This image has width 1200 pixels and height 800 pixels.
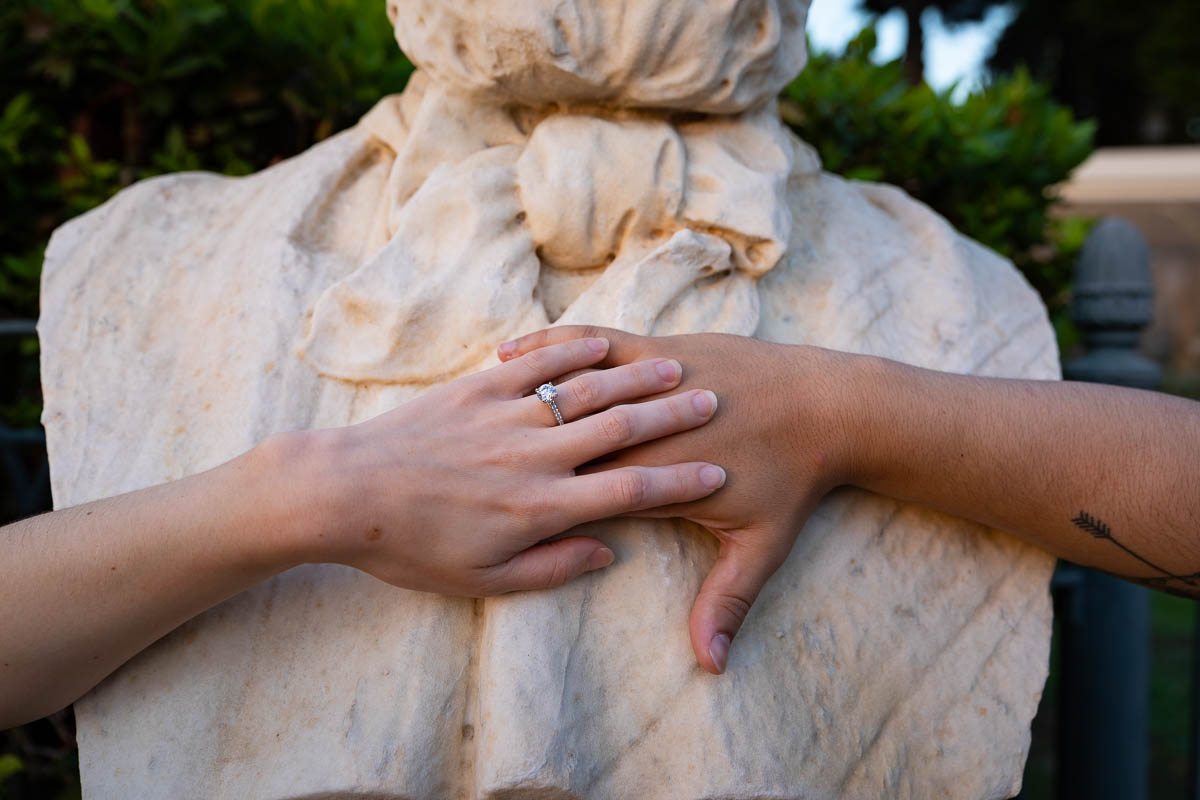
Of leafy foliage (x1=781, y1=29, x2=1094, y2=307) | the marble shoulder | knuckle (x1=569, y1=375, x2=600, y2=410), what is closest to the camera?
knuckle (x1=569, y1=375, x2=600, y2=410)

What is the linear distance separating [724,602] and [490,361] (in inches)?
20.2

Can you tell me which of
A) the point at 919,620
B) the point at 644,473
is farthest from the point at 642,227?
the point at 919,620

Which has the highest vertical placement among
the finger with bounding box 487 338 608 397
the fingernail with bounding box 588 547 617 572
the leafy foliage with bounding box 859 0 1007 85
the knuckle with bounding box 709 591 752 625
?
the finger with bounding box 487 338 608 397

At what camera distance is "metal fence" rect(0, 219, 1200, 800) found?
249 cm

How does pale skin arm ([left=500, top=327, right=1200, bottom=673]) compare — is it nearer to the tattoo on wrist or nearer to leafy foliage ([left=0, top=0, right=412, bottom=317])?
the tattoo on wrist

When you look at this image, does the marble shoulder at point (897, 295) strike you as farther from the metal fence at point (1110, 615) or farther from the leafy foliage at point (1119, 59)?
the leafy foliage at point (1119, 59)

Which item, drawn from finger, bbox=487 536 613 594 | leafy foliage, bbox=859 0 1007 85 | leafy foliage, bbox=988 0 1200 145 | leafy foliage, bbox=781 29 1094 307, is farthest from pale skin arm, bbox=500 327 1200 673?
leafy foliage, bbox=988 0 1200 145

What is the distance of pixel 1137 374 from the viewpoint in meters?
2.49

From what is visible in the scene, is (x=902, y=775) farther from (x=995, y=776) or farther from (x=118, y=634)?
(x=118, y=634)

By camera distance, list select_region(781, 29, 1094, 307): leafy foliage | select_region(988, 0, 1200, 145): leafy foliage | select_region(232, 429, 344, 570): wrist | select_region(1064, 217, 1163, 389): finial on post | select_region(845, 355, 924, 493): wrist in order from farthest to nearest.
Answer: select_region(988, 0, 1200, 145): leafy foliage < select_region(781, 29, 1094, 307): leafy foliage < select_region(1064, 217, 1163, 389): finial on post < select_region(845, 355, 924, 493): wrist < select_region(232, 429, 344, 570): wrist

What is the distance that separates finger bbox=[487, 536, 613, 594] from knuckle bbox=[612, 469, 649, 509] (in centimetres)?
10

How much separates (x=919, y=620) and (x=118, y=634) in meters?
1.21

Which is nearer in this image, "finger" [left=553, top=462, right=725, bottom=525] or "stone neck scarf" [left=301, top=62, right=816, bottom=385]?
"finger" [left=553, top=462, right=725, bottom=525]

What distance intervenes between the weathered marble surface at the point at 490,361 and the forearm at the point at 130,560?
0.41 feet
